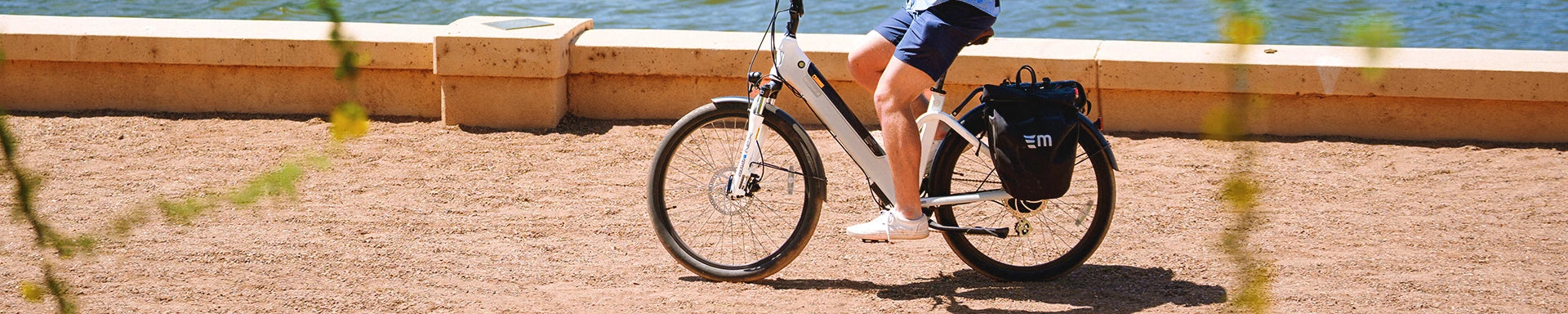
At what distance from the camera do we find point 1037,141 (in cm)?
387

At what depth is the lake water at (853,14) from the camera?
31.1ft

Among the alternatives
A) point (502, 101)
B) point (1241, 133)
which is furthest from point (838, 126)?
point (1241, 133)

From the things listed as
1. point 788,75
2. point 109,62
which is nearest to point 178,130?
point 109,62

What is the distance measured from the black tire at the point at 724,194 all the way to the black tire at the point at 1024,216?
1.27ft

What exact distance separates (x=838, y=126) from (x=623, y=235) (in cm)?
109

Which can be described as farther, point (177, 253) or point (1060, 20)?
point (1060, 20)

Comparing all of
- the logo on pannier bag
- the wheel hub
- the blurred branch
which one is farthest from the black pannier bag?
the blurred branch

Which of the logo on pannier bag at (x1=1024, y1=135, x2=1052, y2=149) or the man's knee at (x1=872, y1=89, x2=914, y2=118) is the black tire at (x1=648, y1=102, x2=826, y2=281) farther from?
the logo on pannier bag at (x1=1024, y1=135, x2=1052, y2=149)

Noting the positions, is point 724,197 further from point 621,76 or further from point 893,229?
point 621,76

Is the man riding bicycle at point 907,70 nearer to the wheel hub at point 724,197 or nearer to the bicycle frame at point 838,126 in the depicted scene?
the bicycle frame at point 838,126

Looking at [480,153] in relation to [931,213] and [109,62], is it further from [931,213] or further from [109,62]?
[931,213]

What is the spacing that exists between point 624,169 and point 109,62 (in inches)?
103

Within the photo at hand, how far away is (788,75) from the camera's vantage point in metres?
4.14

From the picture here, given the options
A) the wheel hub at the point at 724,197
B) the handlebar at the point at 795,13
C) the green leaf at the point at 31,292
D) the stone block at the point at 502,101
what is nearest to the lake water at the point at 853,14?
the stone block at the point at 502,101
